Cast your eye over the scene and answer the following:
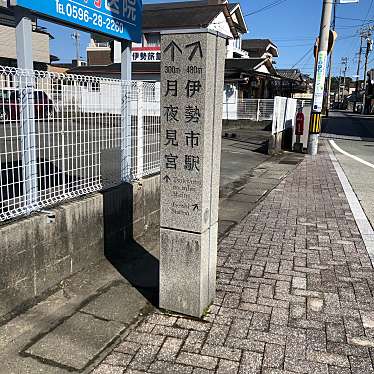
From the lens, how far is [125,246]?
4.96 meters

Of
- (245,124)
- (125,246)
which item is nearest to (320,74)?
(125,246)

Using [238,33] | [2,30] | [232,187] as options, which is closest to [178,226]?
[232,187]

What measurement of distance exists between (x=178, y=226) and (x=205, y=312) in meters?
0.79

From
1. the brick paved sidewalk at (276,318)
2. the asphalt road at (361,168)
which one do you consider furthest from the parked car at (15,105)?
the asphalt road at (361,168)

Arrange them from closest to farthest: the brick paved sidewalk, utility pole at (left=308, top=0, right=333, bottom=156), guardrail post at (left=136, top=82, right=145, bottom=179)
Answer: the brick paved sidewalk < guardrail post at (left=136, top=82, right=145, bottom=179) < utility pole at (left=308, top=0, right=333, bottom=156)

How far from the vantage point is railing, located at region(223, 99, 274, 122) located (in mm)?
24034

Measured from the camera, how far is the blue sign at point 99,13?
3.59m

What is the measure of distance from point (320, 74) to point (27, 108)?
11.6m

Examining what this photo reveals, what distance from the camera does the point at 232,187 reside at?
866cm

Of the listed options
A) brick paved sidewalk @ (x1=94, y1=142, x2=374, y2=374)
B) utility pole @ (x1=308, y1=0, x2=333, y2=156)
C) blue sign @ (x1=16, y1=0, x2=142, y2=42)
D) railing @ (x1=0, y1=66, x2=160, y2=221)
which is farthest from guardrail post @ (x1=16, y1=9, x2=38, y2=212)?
utility pole @ (x1=308, y1=0, x2=333, y2=156)

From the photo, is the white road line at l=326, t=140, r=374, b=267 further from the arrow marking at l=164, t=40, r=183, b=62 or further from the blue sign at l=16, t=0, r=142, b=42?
the blue sign at l=16, t=0, r=142, b=42

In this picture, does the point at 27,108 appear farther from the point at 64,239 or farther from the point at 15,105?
the point at 64,239

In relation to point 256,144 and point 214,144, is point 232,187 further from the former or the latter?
point 256,144

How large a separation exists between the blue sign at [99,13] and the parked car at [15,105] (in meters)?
0.72
